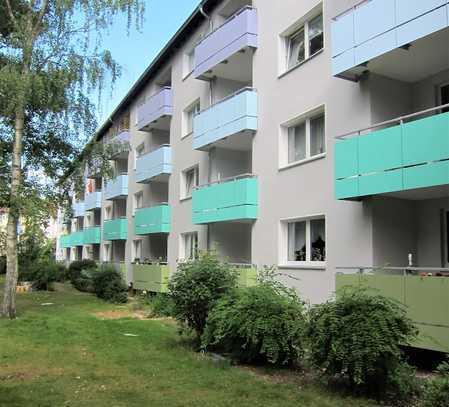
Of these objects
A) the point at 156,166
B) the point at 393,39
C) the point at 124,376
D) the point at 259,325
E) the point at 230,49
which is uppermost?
the point at 230,49

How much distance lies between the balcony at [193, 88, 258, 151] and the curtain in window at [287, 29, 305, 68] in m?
1.70

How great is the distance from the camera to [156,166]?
85.6ft

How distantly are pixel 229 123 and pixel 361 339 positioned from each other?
1204cm

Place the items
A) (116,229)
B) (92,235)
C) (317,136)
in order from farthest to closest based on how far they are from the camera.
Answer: (92,235)
(116,229)
(317,136)

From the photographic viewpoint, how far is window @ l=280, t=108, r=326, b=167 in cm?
1458

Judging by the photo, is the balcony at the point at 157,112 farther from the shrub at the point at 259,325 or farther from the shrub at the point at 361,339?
the shrub at the point at 361,339

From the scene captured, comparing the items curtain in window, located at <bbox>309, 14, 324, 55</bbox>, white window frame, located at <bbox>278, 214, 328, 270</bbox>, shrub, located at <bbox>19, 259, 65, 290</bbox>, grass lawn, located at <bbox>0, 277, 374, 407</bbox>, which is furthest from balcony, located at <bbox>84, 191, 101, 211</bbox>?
curtain in window, located at <bbox>309, 14, 324, 55</bbox>

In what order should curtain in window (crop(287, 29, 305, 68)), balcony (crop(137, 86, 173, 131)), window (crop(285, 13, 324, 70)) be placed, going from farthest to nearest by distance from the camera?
balcony (crop(137, 86, 173, 131))
curtain in window (crop(287, 29, 305, 68))
window (crop(285, 13, 324, 70))

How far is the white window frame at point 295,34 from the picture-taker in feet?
48.8

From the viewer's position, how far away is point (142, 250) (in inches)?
1201

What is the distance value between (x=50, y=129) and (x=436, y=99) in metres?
13.6

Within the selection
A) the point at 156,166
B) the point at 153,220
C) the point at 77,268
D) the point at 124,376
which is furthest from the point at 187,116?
the point at 77,268

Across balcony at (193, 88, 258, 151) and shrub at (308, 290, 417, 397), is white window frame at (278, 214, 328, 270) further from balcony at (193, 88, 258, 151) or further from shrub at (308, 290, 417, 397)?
shrub at (308, 290, 417, 397)

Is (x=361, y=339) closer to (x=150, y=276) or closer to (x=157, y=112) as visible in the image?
(x=150, y=276)
